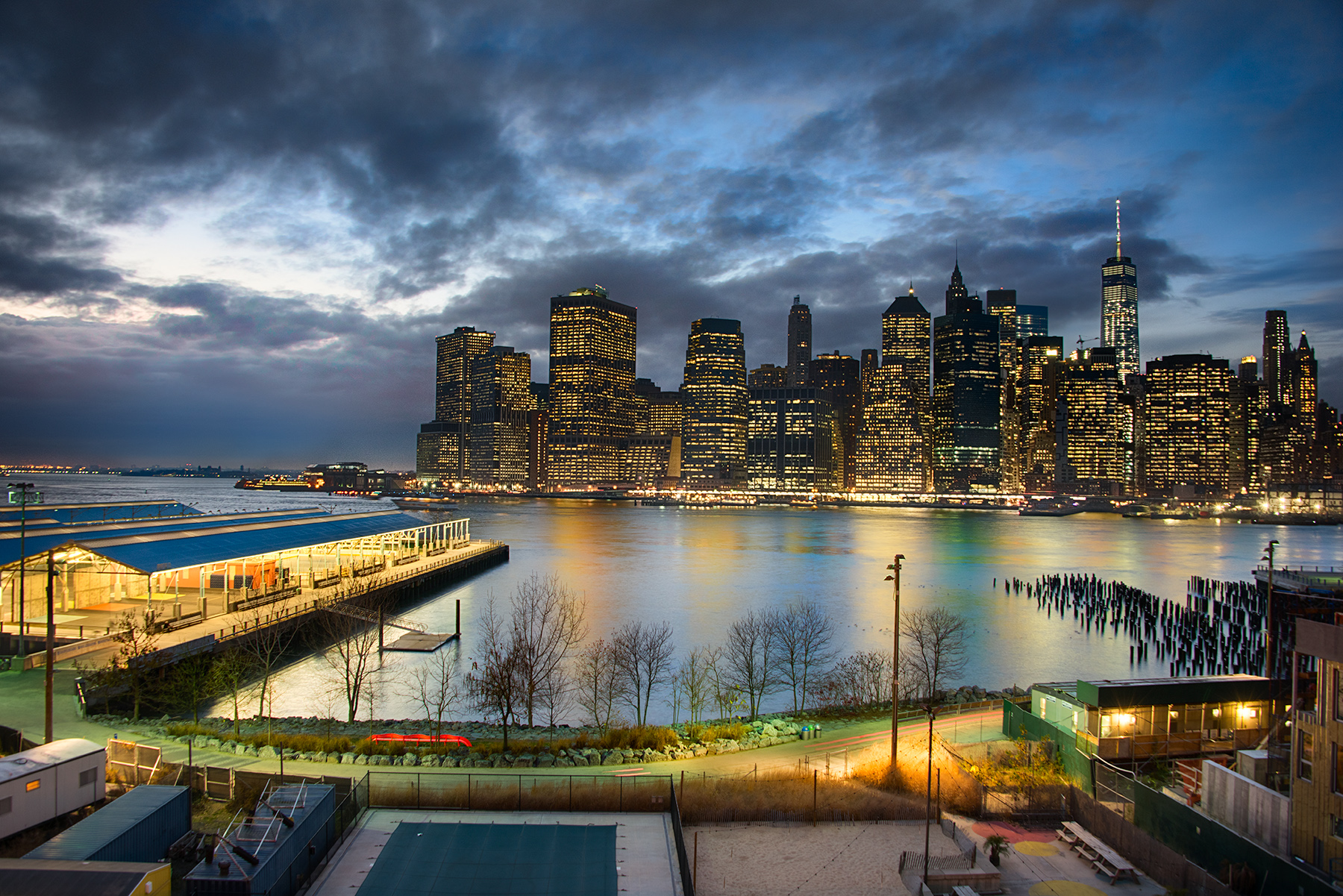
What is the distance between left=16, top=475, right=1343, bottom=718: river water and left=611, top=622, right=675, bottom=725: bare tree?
7.40 meters

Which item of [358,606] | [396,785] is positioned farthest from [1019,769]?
[358,606]

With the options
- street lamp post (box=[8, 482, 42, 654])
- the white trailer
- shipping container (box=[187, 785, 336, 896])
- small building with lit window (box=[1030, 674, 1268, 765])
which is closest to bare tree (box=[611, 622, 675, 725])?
small building with lit window (box=[1030, 674, 1268, 765])

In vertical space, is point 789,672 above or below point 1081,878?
below

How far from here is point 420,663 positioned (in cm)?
3812

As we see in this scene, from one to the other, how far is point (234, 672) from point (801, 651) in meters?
26.9

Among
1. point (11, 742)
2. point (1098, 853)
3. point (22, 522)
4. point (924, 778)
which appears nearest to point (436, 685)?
point (22, 522)

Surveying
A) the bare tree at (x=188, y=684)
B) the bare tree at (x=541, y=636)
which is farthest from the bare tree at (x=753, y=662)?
the bare tree at (x=188, y=684)

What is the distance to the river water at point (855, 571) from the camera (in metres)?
44.4

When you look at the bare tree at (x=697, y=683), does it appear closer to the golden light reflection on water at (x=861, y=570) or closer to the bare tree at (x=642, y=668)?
the bare tree at (x=642, y=668)

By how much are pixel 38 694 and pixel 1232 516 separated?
237m

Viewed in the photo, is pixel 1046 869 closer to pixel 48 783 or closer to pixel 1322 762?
pixel 1322 762

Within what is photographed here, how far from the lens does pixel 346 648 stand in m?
33.2

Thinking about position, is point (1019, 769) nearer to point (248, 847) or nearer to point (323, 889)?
point (323, 889)

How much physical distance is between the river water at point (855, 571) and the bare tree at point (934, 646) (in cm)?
94
